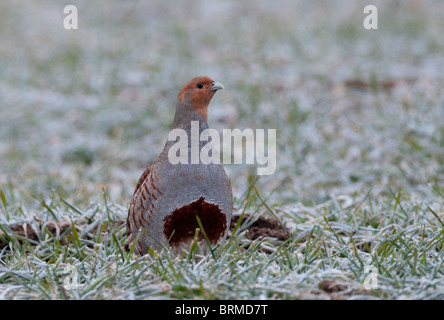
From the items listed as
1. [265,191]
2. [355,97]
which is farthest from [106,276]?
[355,97]

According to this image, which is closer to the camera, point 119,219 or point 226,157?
point 119,219

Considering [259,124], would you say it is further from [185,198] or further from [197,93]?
[185,198]

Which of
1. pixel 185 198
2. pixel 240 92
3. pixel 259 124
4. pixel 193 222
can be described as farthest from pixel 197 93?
pixel 240 92

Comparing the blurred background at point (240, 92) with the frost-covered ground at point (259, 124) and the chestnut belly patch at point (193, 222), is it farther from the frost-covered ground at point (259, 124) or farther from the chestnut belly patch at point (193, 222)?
the chestnut belly patch at point (193, 222)

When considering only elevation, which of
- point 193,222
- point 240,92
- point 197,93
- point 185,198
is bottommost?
point 193,222

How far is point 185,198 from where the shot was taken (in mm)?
2938

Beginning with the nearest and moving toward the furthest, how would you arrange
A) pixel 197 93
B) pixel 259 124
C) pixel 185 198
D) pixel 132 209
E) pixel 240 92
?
pixel 185 198 → pixel 197 93 → pixel 132 209 → pixel 259 124 → pixel 240 92

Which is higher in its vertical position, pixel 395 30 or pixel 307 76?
pixel 395 30

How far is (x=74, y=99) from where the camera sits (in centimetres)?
816

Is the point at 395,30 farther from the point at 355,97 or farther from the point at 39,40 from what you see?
the point at 39,40

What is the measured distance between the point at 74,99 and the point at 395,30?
209 inches

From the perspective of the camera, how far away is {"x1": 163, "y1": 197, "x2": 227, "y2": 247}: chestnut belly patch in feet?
9.67

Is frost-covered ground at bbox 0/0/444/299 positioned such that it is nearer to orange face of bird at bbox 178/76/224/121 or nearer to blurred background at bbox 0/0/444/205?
blurred background at bbox 0/0/444/205

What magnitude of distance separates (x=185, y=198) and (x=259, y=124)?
163 inches
